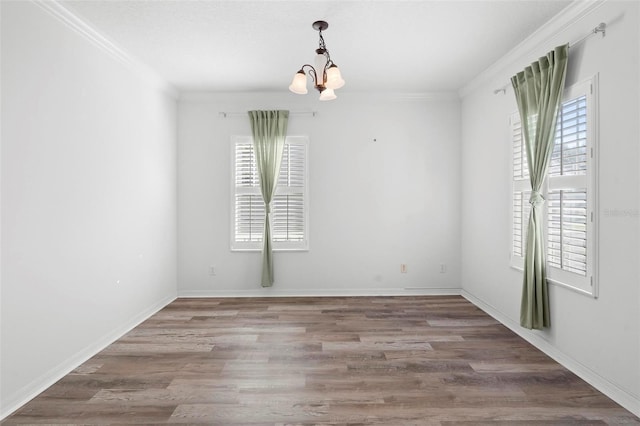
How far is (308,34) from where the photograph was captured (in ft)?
10.6

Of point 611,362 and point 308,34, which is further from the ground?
point 308,34

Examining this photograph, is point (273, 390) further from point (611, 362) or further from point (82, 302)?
point (611, 362)

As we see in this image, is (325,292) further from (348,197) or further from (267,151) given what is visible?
(267,151)

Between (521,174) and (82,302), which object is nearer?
(82,302)

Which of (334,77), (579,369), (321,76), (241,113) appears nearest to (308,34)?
(321,76)

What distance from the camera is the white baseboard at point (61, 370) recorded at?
2305 millimetres

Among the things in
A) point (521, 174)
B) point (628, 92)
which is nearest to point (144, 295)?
point (521, 174)

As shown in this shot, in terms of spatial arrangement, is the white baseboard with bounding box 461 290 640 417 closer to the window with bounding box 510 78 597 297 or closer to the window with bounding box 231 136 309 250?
the window with bounding box 510 78 597 297

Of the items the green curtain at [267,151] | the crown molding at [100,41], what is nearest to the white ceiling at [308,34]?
the crown molding at [100,41]

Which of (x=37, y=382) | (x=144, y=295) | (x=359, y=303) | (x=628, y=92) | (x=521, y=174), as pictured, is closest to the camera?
(x=628, y=92)

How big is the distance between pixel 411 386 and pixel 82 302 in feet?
8.66

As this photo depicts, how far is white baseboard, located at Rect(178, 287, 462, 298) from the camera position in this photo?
16.6 feet

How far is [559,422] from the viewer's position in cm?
218

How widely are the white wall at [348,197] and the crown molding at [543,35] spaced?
1.01 metres
